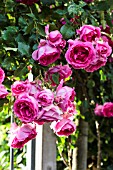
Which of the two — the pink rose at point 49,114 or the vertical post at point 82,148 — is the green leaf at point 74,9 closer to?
the pink rose at point 49,114

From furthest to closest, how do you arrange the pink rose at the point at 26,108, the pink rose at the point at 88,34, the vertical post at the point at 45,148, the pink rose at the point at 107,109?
the pink rose at the point at 107,109 → the vertical post at the point at 45,148 → the pink rose at the point at 88,34 → the pink rose at the point at 26,108

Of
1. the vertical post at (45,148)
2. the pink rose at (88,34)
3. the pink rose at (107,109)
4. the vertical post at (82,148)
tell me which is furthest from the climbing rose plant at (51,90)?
the vertical post at (82,148)

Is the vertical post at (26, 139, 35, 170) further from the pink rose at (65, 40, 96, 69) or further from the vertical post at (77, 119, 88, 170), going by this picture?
the pink rose at (65, 40, 96, 69)

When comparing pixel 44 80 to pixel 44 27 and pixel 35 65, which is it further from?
pixel 44 27

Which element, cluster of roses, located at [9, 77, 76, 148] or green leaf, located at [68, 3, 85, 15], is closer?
cluster of roses, located at [9, 77, 76, 148]

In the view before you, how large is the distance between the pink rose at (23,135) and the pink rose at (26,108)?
0.07 metres

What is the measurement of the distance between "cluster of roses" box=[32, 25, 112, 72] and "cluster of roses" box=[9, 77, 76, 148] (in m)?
0.07

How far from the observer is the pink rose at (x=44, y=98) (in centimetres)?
112

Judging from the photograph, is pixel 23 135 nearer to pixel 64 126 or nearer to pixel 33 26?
pixel 64 126

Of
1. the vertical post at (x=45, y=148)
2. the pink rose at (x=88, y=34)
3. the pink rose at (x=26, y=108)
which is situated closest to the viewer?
the pink rose at (x=26, y=108)

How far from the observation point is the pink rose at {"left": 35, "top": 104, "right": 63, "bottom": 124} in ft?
3.66

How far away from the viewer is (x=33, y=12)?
4.56ft

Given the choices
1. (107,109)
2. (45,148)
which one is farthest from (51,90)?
(107,109)

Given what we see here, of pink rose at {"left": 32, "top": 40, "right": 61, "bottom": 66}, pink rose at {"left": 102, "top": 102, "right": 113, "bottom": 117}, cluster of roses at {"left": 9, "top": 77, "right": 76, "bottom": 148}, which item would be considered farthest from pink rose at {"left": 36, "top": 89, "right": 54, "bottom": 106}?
pink rose at {"left": 102, "top": 102, "right": 113, "bottom": 117}
